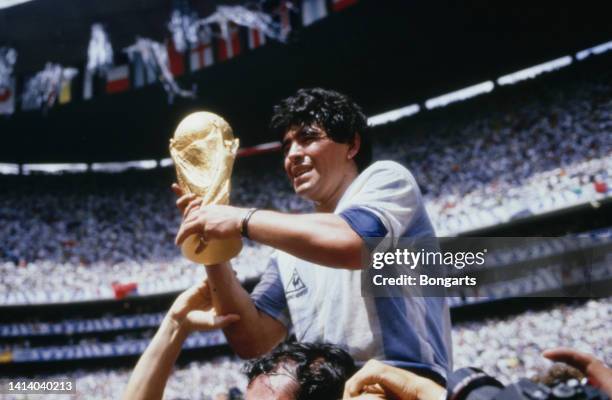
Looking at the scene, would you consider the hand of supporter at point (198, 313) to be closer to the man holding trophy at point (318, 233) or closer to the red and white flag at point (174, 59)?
the man holding trophy at point (318, 233)

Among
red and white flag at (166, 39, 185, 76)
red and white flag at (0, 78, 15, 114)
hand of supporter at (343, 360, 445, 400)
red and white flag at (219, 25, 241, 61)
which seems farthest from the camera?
red and white flag at (0, 78, 15, 114)

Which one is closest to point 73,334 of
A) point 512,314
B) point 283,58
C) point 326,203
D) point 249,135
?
point 249,135

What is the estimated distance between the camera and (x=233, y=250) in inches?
68.5

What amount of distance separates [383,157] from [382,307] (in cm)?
1606

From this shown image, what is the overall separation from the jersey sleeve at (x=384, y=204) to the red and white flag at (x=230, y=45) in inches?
556

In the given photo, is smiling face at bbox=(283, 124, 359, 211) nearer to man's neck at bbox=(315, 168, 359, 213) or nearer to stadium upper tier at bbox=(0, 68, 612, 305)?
man's neck at bbox=(315, 168, 359, 213)

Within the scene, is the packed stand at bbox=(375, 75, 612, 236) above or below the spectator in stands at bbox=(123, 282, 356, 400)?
above

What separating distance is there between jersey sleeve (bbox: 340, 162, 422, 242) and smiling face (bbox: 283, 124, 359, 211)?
0.22 metres

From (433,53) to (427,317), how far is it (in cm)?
1606

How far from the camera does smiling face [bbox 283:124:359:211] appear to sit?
6.03ft

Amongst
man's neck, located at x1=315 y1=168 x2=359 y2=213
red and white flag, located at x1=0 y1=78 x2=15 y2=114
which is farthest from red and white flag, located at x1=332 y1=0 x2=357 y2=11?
red and white flag, located at x1=0 y1=78 x2=15 y2=114

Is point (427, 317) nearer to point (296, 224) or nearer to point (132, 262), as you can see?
point (296, 224)

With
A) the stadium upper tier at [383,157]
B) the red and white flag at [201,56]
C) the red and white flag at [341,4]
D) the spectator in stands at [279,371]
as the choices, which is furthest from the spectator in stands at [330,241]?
the red and white flag at [201,56]

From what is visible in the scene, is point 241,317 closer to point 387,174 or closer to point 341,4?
point 387,174
